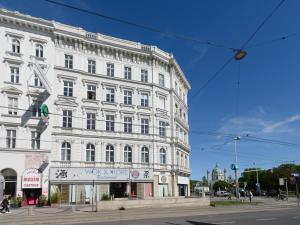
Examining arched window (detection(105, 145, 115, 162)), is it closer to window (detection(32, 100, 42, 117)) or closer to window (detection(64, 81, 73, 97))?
window (detection(64, 81, 73, 97))

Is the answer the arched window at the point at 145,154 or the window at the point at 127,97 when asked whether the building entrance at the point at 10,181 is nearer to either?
the arched window at the point at 145,154

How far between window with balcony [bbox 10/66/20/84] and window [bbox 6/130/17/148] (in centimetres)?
579

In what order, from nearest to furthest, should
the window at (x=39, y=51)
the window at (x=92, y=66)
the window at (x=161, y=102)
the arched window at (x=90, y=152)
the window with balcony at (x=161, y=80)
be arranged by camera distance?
1. the window at (x=39, y=51)
2. the arched window at (x=90, y=152)
3. the window at (x=92, y=66)
4. the window at (x=161, y=102)
5. the window with balcony at (x=161, y=80)

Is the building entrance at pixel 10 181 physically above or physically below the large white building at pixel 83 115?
below

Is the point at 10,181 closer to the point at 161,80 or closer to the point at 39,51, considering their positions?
the point at 39,51

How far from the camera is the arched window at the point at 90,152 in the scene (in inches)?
1736

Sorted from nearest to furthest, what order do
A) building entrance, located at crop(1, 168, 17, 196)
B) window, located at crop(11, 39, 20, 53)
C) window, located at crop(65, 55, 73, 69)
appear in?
building entrance, located at crop(1, 168, 17, 196) < window, located at crop(11, 39, 20, 53) < window, located at crop(65, 55, 73, 69)

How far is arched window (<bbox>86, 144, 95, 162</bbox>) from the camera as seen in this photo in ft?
145

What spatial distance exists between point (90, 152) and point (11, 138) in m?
9.31

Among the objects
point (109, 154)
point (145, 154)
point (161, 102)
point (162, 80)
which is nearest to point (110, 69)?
point (162, 80)

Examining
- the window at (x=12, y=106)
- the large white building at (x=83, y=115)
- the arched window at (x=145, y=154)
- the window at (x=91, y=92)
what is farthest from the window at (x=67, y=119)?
the arched window at (x=145, y=154)

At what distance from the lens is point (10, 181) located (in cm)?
3897

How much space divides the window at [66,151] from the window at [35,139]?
9.33ft

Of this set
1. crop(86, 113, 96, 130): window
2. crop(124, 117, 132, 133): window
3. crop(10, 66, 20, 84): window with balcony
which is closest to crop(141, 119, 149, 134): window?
crop(124, 117, 132, 133): window
